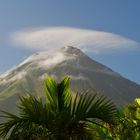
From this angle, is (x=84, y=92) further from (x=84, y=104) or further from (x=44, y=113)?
(x=44, y=113)

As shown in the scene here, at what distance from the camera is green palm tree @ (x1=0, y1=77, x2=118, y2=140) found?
35.2ft

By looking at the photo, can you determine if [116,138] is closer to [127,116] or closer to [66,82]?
[127,116]

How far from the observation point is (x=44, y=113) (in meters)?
10.7

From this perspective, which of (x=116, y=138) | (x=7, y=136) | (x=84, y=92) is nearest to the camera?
(x=7, y=136)

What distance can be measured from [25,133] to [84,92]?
5.48 ft

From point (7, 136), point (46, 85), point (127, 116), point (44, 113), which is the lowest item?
point (7, 136)

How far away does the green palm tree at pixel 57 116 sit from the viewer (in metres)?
10.7

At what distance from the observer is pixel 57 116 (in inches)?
419

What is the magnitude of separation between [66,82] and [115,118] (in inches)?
58.1

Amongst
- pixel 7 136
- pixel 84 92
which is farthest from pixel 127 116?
pixel 7 136

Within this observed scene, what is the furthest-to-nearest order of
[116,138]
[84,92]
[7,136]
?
[116,138] < [84,92] < [7,136]

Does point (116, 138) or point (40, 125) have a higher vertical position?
point (116, 138)

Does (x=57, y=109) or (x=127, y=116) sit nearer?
(x=57, y=109)

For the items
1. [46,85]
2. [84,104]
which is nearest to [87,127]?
[84,104]
